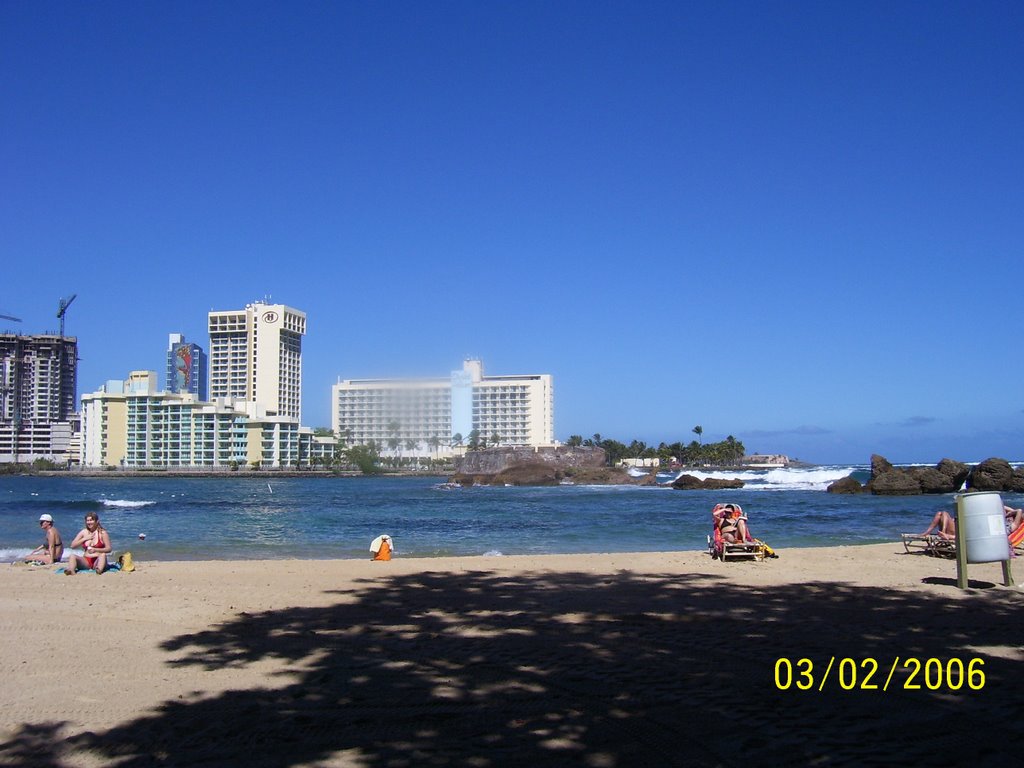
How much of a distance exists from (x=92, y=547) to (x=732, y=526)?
37.2ft

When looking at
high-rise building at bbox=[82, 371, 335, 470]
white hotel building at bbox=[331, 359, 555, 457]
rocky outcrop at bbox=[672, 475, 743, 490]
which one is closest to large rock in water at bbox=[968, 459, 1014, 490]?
rocky outcrop at bbox=[672, 475, 743, 490]

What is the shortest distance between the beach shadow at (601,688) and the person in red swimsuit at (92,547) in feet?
18.1

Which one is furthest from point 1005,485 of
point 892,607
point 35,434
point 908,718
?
point 35,434

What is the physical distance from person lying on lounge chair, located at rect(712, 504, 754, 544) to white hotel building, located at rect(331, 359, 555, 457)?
53.8 meters

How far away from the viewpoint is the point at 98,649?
7.84 meters

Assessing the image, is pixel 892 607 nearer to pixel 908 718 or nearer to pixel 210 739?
pixel 908 718

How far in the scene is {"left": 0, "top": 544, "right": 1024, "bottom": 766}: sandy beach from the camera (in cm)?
490

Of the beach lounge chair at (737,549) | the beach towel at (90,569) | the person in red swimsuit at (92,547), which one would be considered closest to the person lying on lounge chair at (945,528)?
the beach lounge chair at (737,549)

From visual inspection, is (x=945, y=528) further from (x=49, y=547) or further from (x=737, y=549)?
(x=49, y=547)

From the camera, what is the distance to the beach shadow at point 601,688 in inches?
190

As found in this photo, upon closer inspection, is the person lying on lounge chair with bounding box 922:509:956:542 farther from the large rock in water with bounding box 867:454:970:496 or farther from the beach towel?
the large rock in water with bounding box 867:454:970:496

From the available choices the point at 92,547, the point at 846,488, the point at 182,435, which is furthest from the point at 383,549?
the point at 182,435

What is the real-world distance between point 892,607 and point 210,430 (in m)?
143
